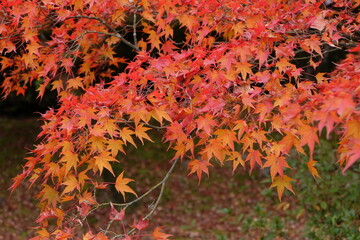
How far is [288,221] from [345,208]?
9.37 feet

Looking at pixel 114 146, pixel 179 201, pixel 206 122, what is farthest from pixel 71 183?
pixel 179 201

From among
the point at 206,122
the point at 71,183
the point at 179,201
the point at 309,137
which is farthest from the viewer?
the point at 179,201

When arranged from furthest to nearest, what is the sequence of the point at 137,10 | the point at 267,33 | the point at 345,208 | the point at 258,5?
the point at 345,208 < the point at 137,10 < the point at 258,5 < the point at 267,33

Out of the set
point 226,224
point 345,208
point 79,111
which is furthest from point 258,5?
point 226,224

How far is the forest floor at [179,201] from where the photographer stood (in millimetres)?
7926

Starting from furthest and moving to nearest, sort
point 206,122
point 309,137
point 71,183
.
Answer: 1. point 71,183
2. point 206,122
3. point 309,137

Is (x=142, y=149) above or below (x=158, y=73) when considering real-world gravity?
below

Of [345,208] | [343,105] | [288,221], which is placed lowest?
[288,221]

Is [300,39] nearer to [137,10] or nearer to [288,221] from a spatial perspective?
[137,10]

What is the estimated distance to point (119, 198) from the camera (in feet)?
27.6

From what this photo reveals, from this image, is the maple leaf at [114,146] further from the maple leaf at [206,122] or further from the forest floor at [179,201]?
the forest floor at [179,201]

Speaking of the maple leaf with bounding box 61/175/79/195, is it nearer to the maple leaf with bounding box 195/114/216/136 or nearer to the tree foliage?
the tree foliage

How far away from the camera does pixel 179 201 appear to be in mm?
9289

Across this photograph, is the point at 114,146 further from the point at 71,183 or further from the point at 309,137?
the point at 309,137
